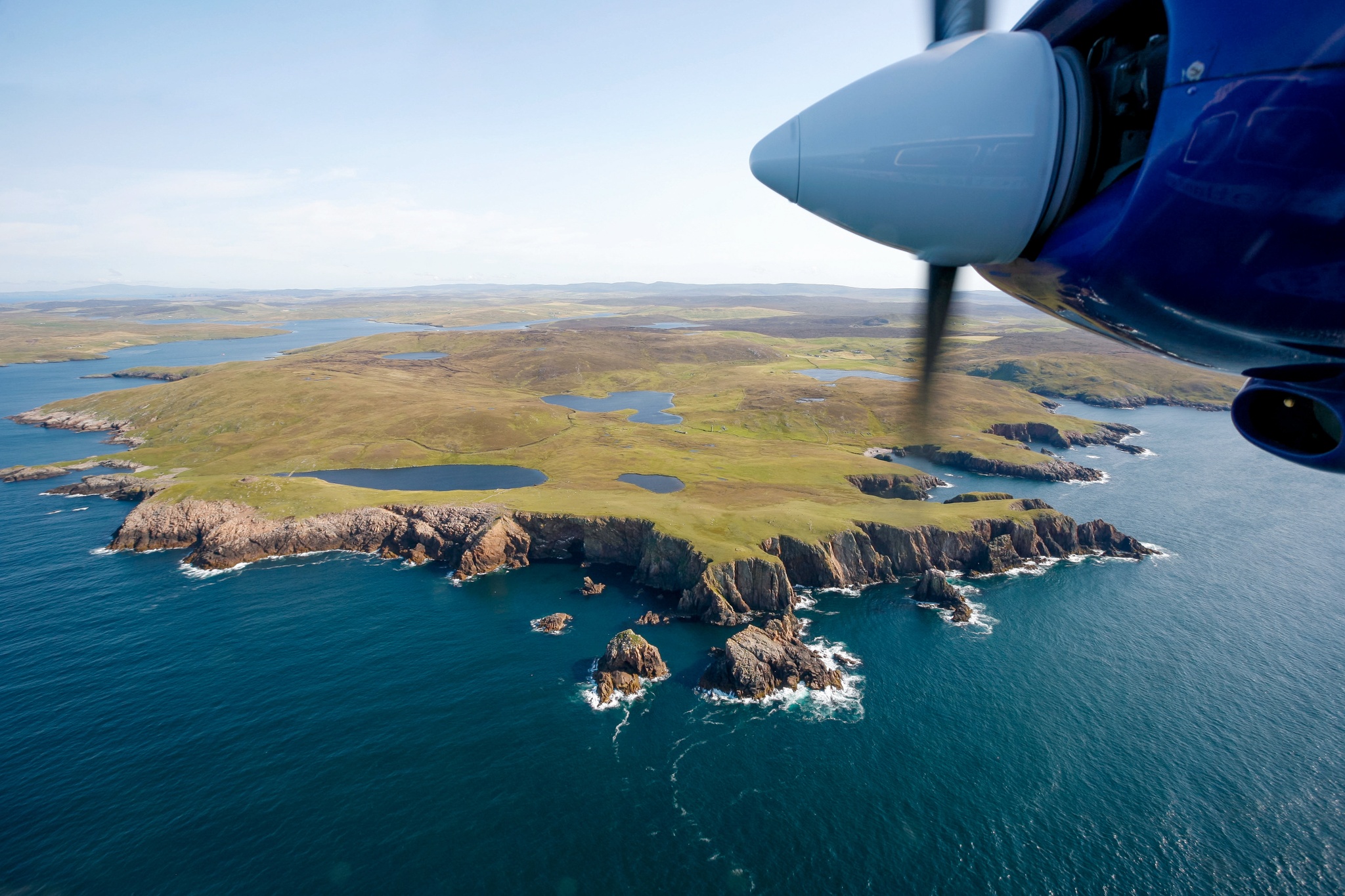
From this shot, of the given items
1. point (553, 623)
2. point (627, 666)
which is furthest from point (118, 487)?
point (627, 666)

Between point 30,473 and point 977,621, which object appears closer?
point 977,621

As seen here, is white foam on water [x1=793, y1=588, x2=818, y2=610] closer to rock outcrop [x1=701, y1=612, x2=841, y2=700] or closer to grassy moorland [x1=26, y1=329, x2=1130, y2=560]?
grassy moorland [x1=26, y1=329, x2=1130, y2=560]

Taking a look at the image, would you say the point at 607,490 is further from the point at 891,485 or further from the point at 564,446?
the point at 891,485

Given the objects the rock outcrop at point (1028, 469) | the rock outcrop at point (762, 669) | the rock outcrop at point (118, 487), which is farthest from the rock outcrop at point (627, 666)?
the rock outcrop at point (118, 487)

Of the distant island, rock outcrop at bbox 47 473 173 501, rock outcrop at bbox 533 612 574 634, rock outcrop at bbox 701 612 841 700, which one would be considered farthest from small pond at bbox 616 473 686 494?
rock outcrop at bbox 47 473 173 501

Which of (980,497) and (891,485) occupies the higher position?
(980,497)

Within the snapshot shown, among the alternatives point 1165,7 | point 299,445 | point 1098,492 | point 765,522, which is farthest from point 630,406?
point 1165,7

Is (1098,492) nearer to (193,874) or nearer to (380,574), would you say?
(380,574)

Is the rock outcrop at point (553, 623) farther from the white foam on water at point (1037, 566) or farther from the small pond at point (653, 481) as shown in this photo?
the white foam on water at point (1037, 566)
